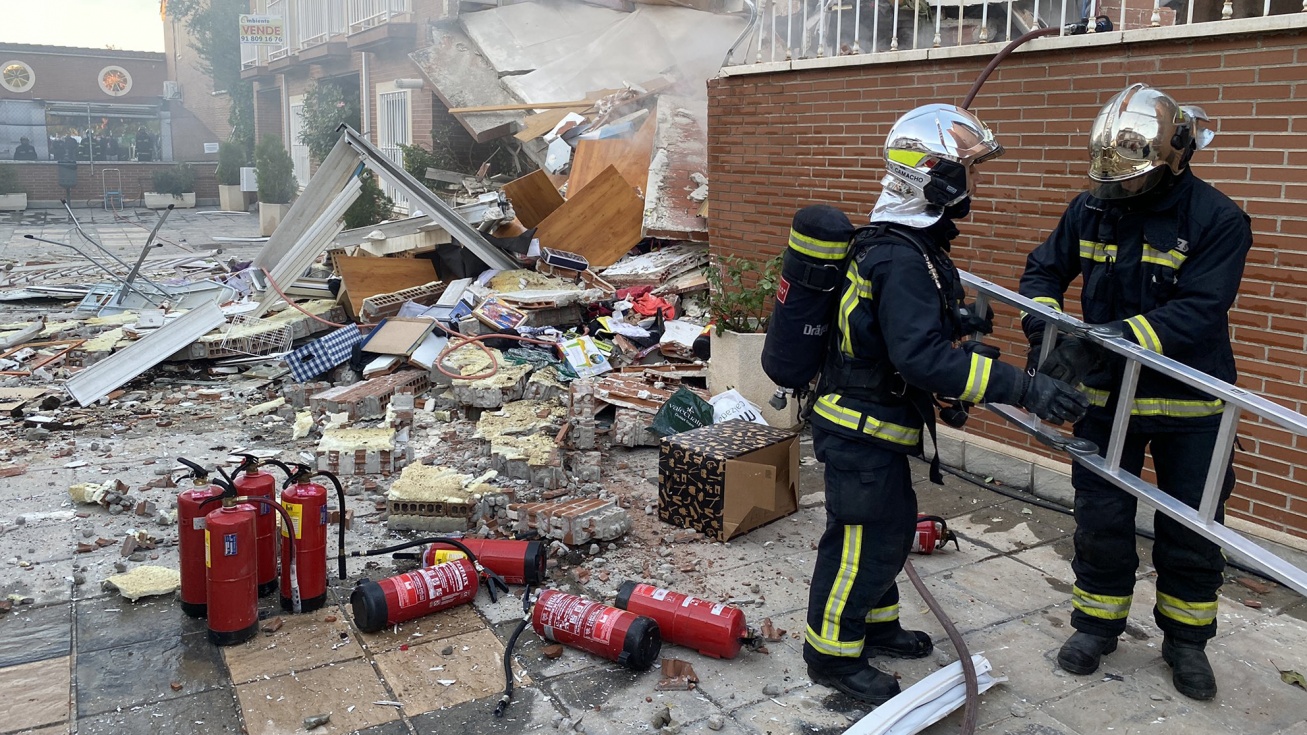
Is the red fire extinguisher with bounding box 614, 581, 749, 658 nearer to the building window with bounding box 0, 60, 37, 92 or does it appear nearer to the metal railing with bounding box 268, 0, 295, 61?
the metal railing with bounding box 268, 0, 295, 61

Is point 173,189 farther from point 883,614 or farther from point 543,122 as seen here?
point 883,614

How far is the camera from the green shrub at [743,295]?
22.2ft

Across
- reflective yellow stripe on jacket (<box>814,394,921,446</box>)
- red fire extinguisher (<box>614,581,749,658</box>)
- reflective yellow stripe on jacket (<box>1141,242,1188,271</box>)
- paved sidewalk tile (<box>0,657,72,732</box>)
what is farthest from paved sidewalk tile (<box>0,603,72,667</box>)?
reflective yellow stripe on jacket (<box>1141,242,1188,271</box>)

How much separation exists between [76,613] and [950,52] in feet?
17.5

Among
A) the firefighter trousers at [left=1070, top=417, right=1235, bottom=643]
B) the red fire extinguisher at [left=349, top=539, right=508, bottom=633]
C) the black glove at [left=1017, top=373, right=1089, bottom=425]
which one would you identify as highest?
the black glove at [left=1017, top=373, right=1089, bottom=425]

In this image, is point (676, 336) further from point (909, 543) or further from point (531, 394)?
point (909, 543)

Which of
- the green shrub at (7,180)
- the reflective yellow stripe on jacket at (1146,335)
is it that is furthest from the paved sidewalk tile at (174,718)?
the green shrub at (7,180)

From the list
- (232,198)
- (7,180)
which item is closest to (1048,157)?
(232,198)

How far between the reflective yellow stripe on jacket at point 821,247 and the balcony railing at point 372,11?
17671 mm

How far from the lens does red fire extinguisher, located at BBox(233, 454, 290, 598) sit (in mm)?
4145

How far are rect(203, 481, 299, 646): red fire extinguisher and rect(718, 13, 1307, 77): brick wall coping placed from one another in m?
4.39

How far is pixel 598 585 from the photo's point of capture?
4586mm

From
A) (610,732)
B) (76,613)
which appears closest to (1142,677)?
(610,732)

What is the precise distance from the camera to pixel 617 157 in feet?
38.0
